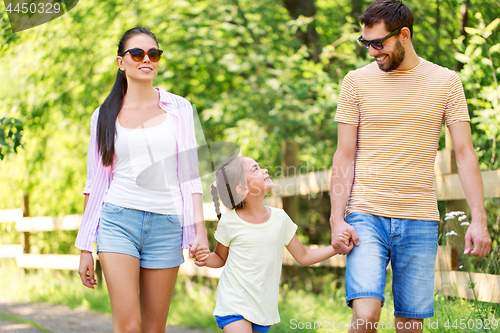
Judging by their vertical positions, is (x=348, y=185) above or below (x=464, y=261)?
above

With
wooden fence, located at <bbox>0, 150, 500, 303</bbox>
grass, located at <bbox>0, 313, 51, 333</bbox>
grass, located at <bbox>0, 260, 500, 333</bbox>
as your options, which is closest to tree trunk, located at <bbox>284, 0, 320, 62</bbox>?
wooden fence, located at <bbox>0, 150, 500, 303</bbox>

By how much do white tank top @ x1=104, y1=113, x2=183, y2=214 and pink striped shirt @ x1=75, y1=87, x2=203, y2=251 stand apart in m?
0.04

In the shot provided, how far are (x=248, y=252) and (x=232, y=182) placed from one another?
1.28 ft

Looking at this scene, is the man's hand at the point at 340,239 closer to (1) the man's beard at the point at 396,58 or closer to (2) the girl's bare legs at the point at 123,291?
(1) the man's beard at the point at 396,58

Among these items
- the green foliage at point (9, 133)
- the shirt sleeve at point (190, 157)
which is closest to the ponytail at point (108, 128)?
the shirt sleeve at point (190, 157)

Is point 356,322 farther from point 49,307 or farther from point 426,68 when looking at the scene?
point 49,307

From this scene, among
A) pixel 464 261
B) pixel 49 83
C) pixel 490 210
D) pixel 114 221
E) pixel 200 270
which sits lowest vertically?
pixel 200 270

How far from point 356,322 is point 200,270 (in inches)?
141

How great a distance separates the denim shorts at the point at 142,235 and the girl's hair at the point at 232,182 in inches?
11.7

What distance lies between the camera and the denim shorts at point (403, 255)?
7.80ft

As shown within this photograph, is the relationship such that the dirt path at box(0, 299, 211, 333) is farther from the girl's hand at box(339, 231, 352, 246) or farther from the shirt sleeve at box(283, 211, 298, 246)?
the girl's hand at box(339, 231, 352, 246)

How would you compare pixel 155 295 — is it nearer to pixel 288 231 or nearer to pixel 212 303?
pixel 288 231

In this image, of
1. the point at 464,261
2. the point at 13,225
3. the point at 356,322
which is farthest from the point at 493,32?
the point at 13,225

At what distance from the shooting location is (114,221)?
248cm
